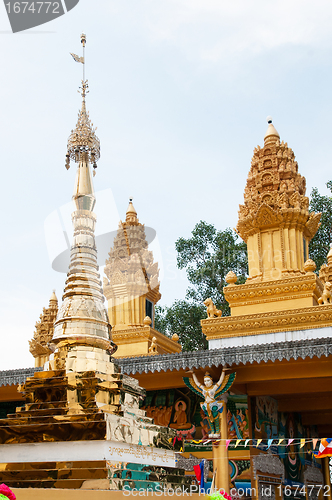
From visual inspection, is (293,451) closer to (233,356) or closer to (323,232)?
(233,356)

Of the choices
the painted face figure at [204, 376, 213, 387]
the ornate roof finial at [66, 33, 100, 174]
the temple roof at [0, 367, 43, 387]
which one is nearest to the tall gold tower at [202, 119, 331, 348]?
the painted face figure at [204, 376, 213, 387]

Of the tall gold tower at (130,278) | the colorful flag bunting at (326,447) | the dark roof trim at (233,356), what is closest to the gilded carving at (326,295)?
the dark roof trim at (233,356)

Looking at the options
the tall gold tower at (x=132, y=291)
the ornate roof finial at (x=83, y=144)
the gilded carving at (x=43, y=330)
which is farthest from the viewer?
the gilded carving at (x=43, y=330)

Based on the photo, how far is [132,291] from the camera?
21.0 metres

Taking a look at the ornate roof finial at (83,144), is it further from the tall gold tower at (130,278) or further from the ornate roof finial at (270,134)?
the tall gold tower at (130,278)

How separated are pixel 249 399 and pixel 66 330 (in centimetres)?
650

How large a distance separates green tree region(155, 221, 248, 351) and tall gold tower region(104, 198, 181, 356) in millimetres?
7235

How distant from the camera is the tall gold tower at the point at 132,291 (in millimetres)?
19562

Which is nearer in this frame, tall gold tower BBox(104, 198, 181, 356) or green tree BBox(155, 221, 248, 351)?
tall gold tower BBox(104, 198, 181, 356)

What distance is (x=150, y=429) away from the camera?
6.07 m

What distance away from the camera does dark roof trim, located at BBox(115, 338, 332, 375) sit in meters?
9.26

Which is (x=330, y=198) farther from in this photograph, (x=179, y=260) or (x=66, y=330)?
(x=66, y=330)

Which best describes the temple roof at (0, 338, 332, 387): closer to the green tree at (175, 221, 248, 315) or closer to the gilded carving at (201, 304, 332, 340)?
the gilded carving at (201, 304, 332, 340)

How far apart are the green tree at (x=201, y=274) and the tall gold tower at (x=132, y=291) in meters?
7.23
